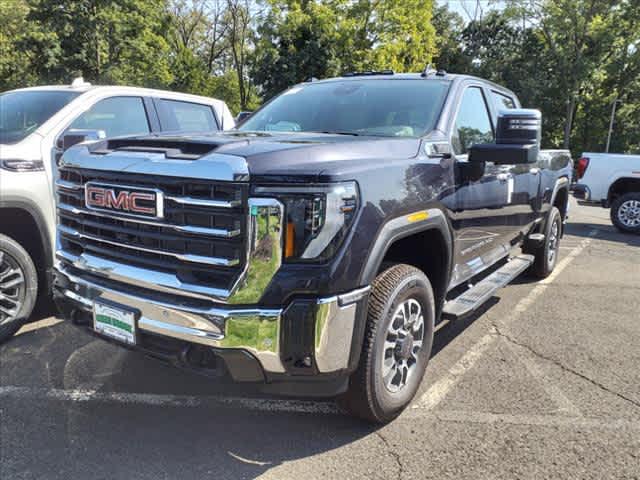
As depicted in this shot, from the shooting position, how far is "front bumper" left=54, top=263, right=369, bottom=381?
225cm

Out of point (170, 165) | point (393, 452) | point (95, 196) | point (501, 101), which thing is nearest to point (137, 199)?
point (170, 165)

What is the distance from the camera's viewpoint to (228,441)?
9.20 ft

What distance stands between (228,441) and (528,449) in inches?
62.9

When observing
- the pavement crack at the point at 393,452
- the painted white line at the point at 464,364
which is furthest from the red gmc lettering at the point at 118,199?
the painted white line at the point at 464,364

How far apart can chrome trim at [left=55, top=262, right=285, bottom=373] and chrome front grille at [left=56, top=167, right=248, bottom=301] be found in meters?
0.09

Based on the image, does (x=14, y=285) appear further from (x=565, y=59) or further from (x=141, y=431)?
(x=565, y=59)

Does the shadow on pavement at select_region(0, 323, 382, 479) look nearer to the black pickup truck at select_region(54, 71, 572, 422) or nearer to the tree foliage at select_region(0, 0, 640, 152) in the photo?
the black pickup truck at select_region(54, 71, 572, 422)

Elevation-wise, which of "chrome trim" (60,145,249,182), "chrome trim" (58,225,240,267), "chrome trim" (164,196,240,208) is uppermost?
"chrome trim" (60,145,249,182)

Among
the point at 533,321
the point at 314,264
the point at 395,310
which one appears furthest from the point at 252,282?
the point at 533,321

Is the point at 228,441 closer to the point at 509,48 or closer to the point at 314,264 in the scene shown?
the point at 314,264

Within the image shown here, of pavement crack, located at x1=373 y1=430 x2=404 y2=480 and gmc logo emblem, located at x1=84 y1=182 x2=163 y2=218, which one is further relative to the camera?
pavement crack, located at x1=373 y1=430 x2=404 y2=480

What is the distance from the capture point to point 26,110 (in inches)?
179

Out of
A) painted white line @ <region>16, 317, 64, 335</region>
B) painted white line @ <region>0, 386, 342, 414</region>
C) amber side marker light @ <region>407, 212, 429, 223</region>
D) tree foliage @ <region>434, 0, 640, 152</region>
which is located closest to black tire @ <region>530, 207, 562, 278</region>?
amber side marker light @ <region>407, 212, 429, 223</region>

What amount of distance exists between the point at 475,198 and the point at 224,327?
216 cm
